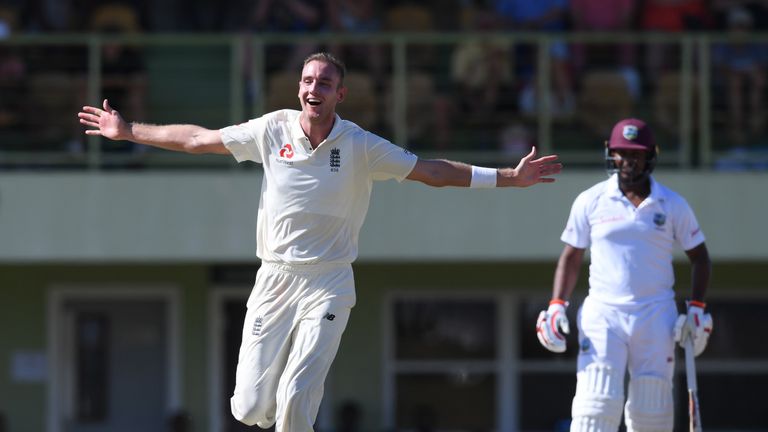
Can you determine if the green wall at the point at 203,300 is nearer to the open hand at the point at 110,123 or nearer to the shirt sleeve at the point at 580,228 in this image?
the shirt sleeve at the point at 580,228

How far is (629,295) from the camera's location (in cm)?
765

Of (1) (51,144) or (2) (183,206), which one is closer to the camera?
(2) (183,206)

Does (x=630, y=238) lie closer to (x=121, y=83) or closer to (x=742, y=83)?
(x=742, y=83)

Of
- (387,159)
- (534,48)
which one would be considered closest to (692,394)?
(387,159)

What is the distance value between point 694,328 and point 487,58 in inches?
234

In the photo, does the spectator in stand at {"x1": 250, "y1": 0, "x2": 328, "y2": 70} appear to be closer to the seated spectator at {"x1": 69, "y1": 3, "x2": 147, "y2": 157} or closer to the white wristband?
the seated spectator at {"x1": 69, "y1": 3, "x2": 147, "y2": 157}

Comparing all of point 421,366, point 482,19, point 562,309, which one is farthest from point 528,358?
point 562,309

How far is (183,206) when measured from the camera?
12469mm

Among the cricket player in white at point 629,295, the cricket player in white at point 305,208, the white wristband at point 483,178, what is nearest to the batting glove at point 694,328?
the cricket player in white at point 629,295

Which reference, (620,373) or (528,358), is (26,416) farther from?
(620,373)

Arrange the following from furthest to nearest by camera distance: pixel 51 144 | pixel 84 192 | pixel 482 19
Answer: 1. pixel 482 19
2. pixel 51 144
3. pixel 84 192

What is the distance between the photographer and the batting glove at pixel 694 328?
7.61 m

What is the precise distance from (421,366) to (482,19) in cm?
368

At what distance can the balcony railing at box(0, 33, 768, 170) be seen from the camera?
1262 cm
